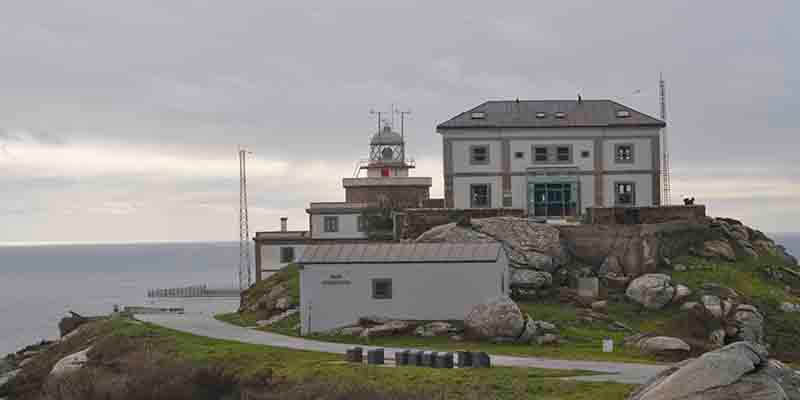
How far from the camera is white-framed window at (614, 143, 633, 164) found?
2648 inches

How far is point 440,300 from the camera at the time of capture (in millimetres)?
47688

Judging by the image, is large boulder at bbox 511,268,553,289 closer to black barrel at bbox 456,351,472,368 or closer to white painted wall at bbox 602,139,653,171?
white painted wall at bbox 602,139,653,171

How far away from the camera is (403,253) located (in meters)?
48.9

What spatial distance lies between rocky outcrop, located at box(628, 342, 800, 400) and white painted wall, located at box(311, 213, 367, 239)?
52.4 m

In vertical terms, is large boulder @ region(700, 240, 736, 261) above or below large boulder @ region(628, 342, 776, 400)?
above

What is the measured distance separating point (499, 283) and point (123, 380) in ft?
59.6

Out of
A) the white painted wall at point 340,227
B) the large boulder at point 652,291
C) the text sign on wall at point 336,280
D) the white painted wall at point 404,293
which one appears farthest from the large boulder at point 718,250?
the white painted wall at point 340,227

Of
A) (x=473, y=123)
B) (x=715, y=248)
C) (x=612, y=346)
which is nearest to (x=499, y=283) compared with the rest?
(x=612, y=346)

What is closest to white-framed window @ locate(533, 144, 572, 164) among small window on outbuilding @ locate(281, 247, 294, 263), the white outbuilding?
the white outbuilding

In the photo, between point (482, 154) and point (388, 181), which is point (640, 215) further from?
point (388, 181)

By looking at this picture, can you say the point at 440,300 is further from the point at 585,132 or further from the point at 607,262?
the point at 585,132

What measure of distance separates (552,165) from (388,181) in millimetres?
19213

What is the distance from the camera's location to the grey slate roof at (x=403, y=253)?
48.1 metres

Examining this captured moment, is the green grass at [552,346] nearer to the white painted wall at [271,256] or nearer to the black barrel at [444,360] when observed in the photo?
the black barrel at [444,360]
